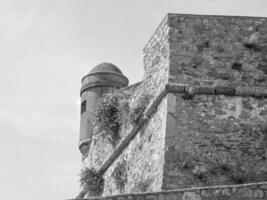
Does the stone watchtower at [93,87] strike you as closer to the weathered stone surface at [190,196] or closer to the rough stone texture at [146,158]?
the rough stone texture at [146,158]

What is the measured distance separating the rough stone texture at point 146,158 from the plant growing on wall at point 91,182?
108cm

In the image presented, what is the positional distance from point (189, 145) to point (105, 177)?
463 cm

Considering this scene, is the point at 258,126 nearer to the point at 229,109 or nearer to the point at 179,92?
the point at 229,109

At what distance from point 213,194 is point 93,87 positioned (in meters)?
12.1

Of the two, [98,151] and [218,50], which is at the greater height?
[218,50]

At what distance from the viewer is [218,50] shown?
52.4ft

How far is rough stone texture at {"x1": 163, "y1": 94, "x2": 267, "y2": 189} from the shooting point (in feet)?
49.2

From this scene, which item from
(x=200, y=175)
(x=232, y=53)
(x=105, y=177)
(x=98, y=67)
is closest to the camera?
(x=200, y=175)

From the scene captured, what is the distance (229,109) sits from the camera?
15641 millimetres

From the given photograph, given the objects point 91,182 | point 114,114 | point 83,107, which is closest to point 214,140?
point 114,114

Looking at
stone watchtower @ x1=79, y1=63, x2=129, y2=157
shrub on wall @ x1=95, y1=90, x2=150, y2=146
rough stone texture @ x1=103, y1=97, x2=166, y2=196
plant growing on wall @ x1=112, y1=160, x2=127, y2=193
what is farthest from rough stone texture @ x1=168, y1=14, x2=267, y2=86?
stone watchtower @ x1=79, y1=63, x2=129, y2=157

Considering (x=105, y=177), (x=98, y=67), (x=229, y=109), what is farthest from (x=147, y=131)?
(x=98, y=67)

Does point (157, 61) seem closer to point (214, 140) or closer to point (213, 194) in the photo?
point (214, 140)

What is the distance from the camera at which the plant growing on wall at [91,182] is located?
19.6m
